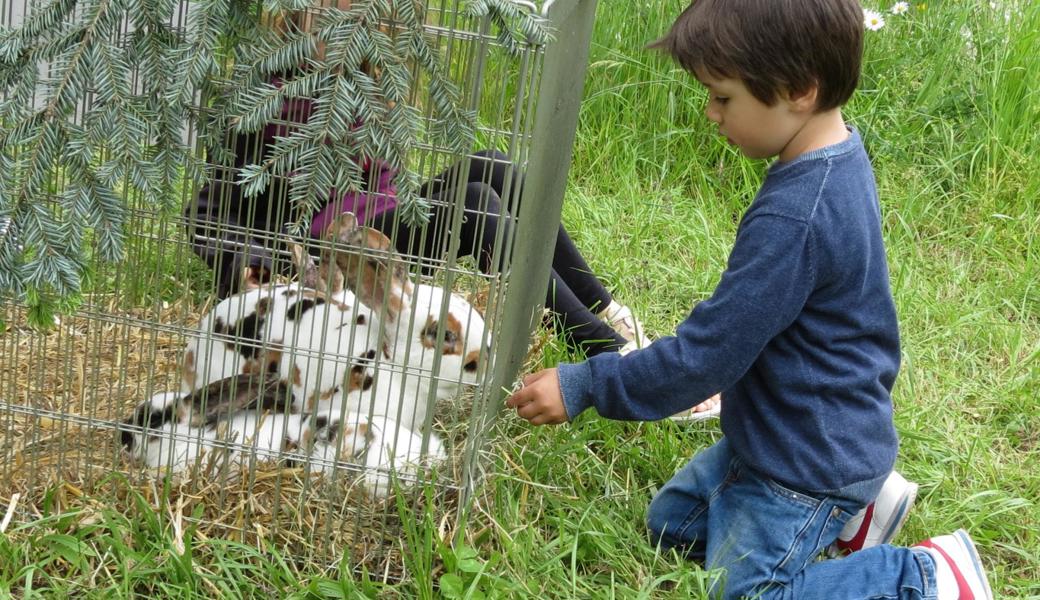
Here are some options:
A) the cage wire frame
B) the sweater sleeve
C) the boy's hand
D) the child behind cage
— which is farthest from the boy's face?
the boy's hand

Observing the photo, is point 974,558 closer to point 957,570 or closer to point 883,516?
point 957,570

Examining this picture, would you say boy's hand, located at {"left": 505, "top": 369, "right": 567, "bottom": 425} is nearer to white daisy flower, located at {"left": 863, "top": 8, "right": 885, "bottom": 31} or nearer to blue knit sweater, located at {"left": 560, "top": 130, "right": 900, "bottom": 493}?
blue knit sweater, located at {"left": 560, "top": 130, "right": 900, "bottom": 493}

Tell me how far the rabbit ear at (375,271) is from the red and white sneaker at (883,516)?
3.56 feet

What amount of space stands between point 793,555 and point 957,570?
0.32 meters

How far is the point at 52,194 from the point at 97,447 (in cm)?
63

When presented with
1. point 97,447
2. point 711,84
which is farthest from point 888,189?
point 97,447

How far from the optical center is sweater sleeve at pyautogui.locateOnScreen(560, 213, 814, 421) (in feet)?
7.12

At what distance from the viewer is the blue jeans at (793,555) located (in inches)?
92.0

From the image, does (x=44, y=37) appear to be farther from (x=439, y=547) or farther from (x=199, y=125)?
(x=439, y=547)

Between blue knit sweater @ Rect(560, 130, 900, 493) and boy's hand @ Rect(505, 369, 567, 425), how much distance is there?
2 cm

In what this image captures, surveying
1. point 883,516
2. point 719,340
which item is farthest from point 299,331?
point 883,516

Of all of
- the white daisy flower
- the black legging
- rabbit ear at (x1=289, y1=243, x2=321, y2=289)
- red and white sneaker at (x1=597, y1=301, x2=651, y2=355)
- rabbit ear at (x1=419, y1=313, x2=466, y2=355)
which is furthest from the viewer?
the white daisy flower

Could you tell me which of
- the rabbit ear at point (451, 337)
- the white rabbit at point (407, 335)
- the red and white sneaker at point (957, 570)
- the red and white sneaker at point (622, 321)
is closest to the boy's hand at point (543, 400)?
the white rabbit at point (407, 335)

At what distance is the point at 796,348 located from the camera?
2.31 metres
